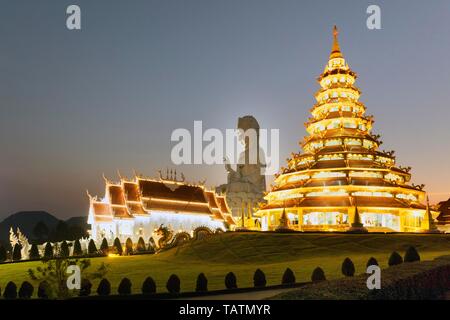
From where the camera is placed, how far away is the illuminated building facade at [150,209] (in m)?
67.3

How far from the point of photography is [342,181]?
55.5 metres

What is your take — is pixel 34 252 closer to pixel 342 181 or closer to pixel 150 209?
pixel 150 209

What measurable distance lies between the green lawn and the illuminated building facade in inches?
740

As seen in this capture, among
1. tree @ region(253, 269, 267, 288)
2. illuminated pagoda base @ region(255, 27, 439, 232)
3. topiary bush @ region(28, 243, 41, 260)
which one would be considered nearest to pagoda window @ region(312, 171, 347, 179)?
illuminated pagoda base @ region(255, 27, 439, 232)

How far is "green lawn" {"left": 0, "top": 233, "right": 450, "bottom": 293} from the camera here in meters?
33.4

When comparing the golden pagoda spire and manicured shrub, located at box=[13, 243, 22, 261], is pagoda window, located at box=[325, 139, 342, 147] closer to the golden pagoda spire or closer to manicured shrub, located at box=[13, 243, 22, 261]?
the golden pagoda spire

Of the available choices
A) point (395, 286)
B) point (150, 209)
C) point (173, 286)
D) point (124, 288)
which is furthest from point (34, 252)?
point (395, 286)

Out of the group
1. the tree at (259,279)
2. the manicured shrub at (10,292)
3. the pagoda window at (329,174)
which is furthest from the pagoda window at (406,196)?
the manicured shrub at (10,292)

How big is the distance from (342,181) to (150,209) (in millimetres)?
29322

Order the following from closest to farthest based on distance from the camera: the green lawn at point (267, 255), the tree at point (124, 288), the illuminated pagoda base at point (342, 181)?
Answer: the tree at point (124, 288) < the green lawn at point (267, 255) < the illuminated pagoda base at point (342, 181)

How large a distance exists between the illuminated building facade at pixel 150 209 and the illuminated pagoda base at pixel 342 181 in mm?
16921

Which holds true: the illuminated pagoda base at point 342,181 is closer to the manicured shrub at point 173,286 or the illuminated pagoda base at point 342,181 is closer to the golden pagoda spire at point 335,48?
the golden pagoda spire at point 335,48

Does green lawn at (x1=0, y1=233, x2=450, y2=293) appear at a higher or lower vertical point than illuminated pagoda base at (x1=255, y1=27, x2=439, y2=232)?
lower
